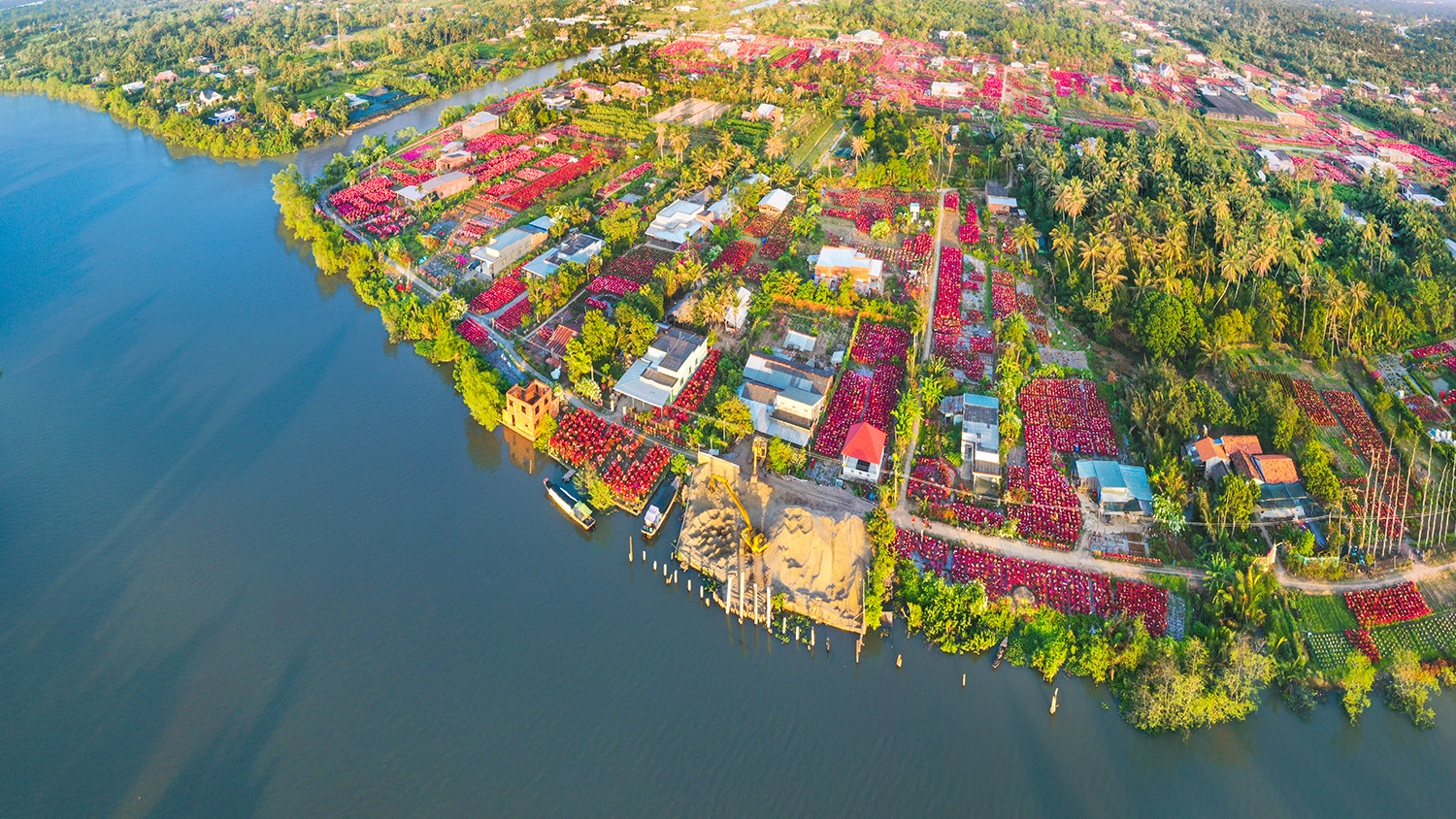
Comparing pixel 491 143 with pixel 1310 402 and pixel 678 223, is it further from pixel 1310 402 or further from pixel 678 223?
pixel 1310 402

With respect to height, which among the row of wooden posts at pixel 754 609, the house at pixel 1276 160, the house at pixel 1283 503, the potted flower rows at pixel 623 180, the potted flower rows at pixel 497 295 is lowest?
the row of wooden posts at pixel 754 609

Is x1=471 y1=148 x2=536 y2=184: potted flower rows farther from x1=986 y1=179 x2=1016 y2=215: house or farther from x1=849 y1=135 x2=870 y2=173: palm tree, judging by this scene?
x1=986 y1=179 x2=1016 y2=215: house

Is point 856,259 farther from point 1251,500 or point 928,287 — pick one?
point 1251,500

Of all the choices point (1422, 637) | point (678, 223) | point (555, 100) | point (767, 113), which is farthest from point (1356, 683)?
point (555, 100)

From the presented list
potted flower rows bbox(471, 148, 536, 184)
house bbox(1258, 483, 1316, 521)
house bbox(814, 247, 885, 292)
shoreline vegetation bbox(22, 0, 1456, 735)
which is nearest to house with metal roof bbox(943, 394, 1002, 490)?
shoreline vegetation bbox(22, 0, 1456, 735)

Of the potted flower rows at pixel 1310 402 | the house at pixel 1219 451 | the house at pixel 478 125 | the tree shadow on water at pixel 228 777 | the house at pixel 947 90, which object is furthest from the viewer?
the house at pixel 947 90

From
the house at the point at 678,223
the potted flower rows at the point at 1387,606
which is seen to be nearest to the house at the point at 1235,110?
the house at the point at 678,223

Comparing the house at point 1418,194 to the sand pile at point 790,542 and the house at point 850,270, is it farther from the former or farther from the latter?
the sand pile at point 790,542
